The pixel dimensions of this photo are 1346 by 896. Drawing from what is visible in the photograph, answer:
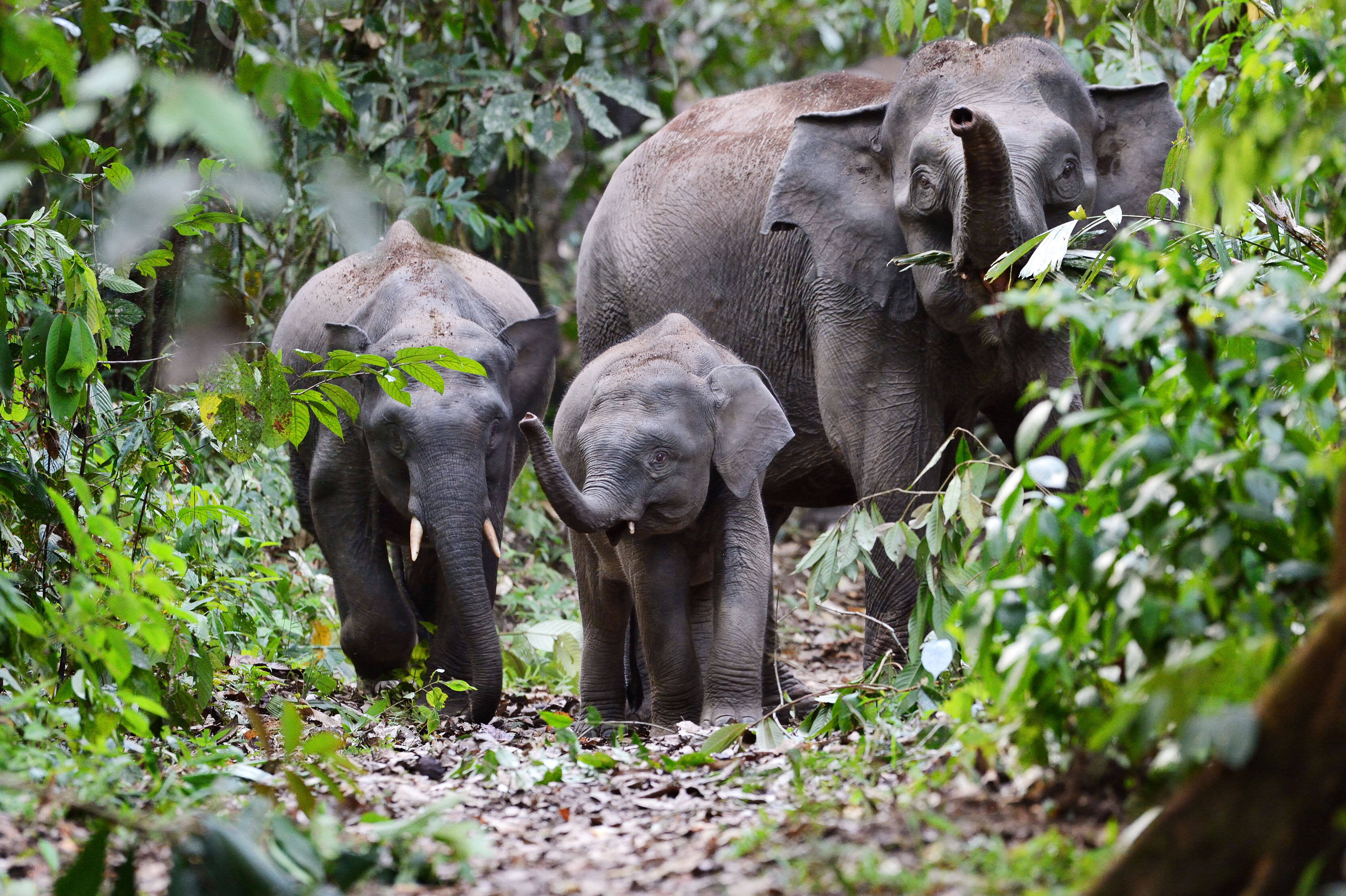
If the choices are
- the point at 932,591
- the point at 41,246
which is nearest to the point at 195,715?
the point at 41,246

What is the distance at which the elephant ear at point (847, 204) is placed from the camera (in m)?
5.85

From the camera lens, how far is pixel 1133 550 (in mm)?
3014

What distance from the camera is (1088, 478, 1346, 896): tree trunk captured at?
215 centimetres

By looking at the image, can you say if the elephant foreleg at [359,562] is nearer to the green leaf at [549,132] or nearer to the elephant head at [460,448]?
the elephant head at [460,448]

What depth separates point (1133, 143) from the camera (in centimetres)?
593

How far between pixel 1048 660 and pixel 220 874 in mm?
1537

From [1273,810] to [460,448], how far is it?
4.16 m

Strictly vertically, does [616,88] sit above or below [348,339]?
above

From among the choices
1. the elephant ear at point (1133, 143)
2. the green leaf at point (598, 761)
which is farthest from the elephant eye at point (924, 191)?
the green leaf at point (598, 761)

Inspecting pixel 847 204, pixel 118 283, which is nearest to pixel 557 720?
pixel 118 283

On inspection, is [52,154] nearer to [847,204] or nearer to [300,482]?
[847,204]

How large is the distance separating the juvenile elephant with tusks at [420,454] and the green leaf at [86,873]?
3154mm

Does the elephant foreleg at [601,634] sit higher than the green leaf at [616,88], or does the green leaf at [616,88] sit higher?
the green leaf at [616,88]

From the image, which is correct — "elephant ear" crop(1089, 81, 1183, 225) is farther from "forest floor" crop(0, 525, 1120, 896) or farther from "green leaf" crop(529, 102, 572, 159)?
"green leaf" crop(529, 102, 572, 159)
